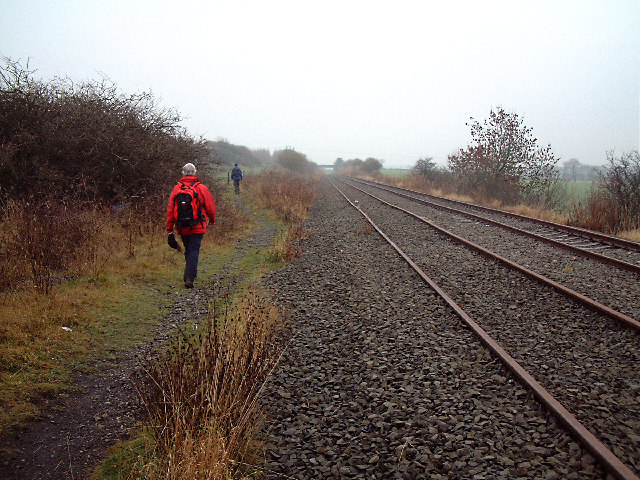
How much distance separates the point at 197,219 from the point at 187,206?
0.29 metres

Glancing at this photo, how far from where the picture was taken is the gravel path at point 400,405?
9.09 feet

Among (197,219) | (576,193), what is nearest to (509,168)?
(576,193)

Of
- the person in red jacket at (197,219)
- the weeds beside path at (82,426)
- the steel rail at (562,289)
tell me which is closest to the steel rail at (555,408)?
the steel rail at (562,289)

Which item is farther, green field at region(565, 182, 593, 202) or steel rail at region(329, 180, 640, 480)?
green field at region(565, 182, 593, 202)

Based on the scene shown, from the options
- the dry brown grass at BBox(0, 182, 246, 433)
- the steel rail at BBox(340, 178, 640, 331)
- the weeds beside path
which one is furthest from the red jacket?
the steel rail at BBox(340, 178, 640, 331)

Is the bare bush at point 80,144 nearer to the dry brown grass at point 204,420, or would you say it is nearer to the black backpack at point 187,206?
the black backpack at point 187,206

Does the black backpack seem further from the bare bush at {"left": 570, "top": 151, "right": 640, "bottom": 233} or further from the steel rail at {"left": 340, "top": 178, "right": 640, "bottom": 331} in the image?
the bare bush at {"left": 570, "top": 151, "right": 640, "bottom": 233}

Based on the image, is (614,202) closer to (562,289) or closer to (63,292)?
(562,289)

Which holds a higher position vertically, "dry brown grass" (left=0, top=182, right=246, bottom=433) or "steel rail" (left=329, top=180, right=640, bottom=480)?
"steel rail" (left=329, top=180, right=640, bottom=480)

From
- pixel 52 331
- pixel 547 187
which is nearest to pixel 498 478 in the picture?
pixel 52 331

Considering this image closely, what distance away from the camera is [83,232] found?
308 inches

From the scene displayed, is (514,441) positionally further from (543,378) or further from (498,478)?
(543,378)

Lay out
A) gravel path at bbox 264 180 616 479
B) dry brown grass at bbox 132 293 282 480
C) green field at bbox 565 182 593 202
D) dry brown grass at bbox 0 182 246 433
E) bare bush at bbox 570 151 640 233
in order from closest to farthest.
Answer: dry brown grass at bbox 132 293 282 480 < gravel path at bbox 264 180 616 479 < dry brown grass at bbox 0 182 246 433 < bare bush at bbox 570 151 640 233 < green field at bbox 565 182 593 202

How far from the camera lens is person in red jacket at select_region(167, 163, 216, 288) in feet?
22.4
